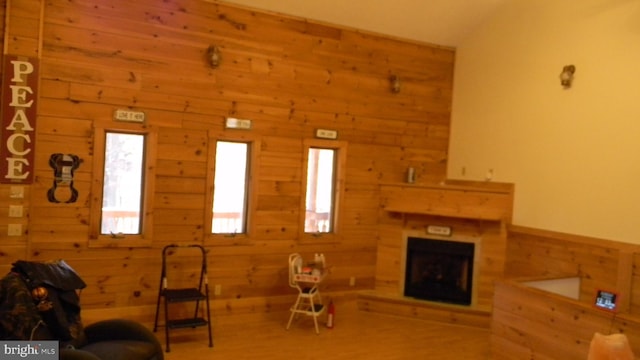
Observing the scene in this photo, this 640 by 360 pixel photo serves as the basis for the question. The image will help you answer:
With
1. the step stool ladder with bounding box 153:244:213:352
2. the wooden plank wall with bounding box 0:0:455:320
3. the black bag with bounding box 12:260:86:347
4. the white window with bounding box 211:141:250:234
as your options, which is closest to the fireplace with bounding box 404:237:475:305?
the wooden plank wall with bounding box 0:0:455:320

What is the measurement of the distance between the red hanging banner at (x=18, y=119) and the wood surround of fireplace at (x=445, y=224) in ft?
12.0

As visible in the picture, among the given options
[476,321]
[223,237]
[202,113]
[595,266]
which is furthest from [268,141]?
[595,266]

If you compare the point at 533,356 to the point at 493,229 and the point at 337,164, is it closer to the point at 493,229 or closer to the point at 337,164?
the point at 493,229

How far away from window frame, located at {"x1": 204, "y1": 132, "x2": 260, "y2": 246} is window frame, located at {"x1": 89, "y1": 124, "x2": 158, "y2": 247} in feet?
1.78

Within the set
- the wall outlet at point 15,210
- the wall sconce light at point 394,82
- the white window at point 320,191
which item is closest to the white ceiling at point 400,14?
the wall sconce light at point 394,82

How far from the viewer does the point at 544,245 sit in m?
5.49

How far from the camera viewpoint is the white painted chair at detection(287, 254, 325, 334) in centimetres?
545

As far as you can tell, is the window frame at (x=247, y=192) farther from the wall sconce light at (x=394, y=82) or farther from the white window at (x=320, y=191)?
the wall sconce light at (x=394, y=82)

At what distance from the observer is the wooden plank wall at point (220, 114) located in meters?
4.71

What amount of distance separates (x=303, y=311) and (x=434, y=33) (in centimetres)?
354

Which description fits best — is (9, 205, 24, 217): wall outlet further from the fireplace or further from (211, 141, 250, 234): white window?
the fireplace
